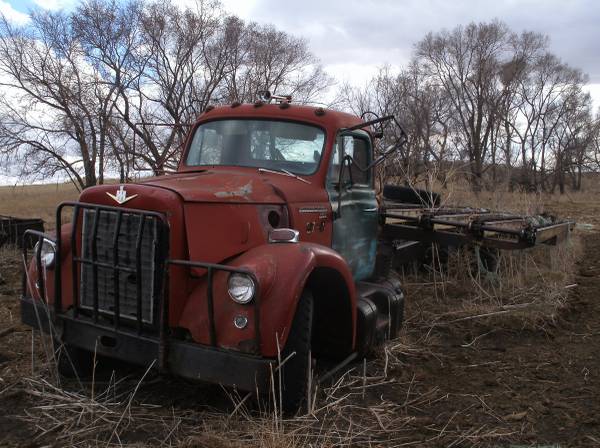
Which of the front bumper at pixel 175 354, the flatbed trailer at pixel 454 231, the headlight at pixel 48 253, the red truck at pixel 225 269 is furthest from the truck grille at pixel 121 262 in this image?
the flatbed trailer at pixel 454 231

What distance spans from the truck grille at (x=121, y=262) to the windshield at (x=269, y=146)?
1479 mm

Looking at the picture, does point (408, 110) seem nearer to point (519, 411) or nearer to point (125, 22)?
point (125, 22)

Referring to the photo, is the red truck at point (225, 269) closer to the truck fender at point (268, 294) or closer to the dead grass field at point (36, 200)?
the truck fender at point (268, 294)

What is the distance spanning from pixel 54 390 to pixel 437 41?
37.7 metres

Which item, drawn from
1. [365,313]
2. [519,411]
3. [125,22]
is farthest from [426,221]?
[125,22]

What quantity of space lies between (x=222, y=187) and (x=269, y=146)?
3.57ft

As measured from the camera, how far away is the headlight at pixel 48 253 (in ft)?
13.0

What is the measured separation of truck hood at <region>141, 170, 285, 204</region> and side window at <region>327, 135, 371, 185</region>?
30.4 inches

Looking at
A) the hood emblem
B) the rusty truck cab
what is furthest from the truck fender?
the hood emblem

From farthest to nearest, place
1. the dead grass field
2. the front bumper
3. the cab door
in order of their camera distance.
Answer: the dead grass field, the cab door, the front bumper

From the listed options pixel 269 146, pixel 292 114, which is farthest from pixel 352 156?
pixel 269 146

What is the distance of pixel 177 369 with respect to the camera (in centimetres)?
329

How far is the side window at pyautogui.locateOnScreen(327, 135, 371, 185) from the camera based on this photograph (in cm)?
486

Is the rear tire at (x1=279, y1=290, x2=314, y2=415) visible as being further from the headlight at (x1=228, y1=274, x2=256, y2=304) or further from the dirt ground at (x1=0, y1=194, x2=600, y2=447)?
the headlight at (x1=228, y1=274, x2=256, y2=304)
